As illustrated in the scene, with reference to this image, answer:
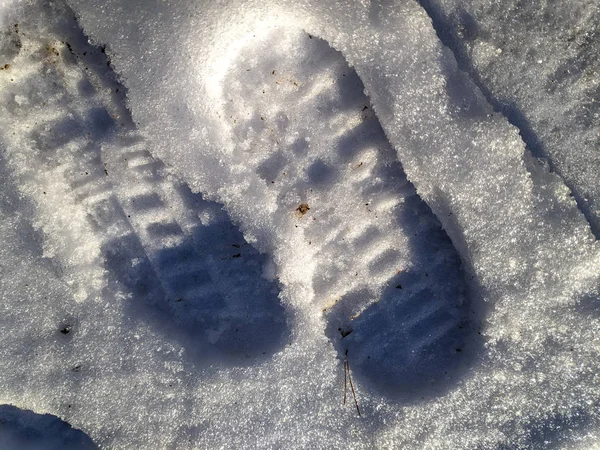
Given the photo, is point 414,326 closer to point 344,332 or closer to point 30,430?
point 344,332

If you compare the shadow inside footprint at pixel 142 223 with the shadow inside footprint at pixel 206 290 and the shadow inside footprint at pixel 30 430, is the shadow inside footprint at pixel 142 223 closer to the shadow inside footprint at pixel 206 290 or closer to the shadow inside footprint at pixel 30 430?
the shadow inside footprint at pixel 206 290

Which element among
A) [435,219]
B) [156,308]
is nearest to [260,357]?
[156,308]

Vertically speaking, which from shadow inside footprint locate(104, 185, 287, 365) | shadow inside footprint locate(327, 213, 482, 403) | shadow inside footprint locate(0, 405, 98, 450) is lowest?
shadow inside footprint locate(0, 405, 98, 450)

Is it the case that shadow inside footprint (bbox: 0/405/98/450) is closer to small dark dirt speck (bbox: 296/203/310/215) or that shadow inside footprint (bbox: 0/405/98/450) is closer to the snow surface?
the snow surface

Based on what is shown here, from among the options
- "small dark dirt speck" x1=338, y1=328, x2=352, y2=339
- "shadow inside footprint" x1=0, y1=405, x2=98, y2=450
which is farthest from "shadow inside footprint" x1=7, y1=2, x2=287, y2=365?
"shadow inside footprint" x1=0, y1=405, x2=98, y2=450

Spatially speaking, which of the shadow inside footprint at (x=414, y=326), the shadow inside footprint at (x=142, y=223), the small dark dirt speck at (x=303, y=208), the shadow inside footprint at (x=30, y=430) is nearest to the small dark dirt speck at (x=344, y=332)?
the shadow inside footprint at (x=414, y=326)
